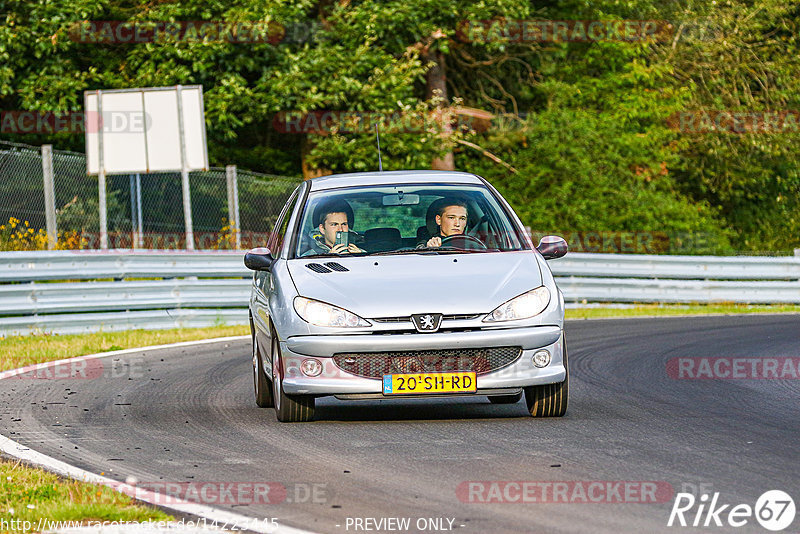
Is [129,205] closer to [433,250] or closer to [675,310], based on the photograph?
[675,310]

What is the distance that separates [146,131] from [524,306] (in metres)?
14.4

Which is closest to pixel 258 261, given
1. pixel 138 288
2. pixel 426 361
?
pixel 426 361

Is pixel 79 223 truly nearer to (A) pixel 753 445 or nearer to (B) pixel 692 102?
(A) pixel 753 445

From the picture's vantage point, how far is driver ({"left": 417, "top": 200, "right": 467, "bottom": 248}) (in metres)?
9.23

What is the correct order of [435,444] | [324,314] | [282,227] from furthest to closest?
[282,227] → [324,314] → [435,444]

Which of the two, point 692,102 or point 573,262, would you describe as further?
point 692,102

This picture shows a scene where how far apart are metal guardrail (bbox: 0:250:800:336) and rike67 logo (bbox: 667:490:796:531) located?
39.2 ft

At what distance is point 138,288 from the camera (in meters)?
17.6

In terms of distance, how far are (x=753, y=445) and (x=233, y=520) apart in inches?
122

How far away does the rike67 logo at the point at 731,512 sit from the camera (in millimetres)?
5250

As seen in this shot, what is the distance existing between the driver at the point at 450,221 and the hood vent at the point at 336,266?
2.48 feet

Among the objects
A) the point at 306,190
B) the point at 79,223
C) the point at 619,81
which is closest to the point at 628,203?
the point at 619,81

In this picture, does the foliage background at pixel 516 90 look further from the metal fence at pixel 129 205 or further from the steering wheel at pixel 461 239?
the steering wheel at pixel 461 239

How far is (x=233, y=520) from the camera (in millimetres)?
5508
